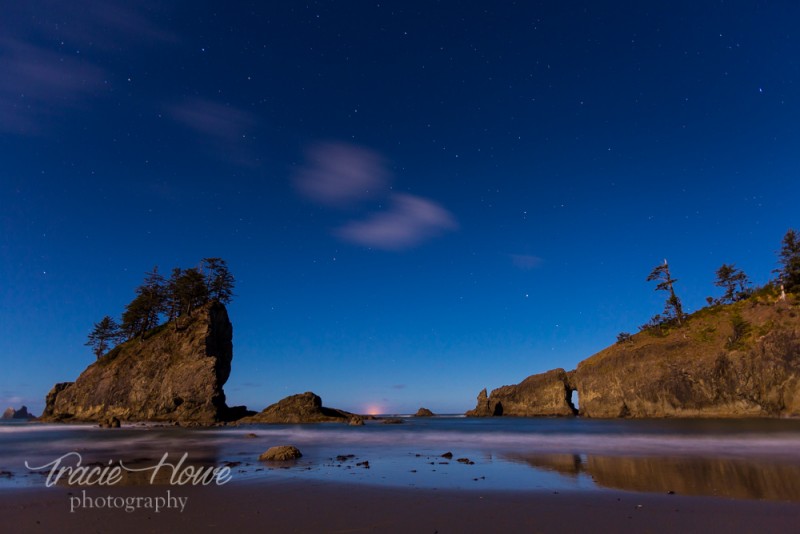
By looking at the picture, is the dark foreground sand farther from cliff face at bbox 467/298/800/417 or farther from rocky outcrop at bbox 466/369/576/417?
rocky outcrop at bbox 466/369/576/417

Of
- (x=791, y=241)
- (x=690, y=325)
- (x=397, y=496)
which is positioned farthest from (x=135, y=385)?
(x=791, y=241)

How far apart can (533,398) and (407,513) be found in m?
99.5

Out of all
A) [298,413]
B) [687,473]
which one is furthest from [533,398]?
[687,473]

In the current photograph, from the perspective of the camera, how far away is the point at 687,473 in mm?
13219

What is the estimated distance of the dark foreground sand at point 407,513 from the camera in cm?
711

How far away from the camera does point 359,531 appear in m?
6.95

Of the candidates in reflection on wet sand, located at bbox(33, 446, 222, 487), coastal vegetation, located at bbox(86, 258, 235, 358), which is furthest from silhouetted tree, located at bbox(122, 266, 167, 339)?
reflection on wet sand, located at bbox(33, 446, 222, 487)

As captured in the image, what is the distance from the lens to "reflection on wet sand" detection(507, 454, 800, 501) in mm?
10167

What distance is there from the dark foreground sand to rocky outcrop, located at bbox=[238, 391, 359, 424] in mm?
63429

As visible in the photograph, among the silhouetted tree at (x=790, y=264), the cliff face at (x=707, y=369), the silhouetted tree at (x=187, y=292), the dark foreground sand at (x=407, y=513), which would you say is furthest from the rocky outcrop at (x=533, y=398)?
the dark foreground sand at (x=407, y=513)

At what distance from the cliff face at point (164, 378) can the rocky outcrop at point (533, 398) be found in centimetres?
6684

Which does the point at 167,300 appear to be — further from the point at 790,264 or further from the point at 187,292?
the point at 790,264

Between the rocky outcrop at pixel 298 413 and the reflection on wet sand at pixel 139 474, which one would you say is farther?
the rocky outcrop at pixel 298 413

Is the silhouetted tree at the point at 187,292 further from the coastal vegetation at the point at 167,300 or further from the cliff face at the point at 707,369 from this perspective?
the cliff face at the point at 707,369
